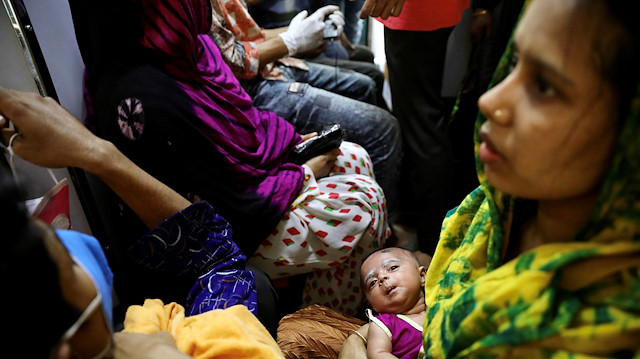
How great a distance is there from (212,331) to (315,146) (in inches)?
31.7

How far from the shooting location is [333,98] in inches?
66.5

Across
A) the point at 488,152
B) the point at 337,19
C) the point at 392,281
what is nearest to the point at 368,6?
the point at 337,19

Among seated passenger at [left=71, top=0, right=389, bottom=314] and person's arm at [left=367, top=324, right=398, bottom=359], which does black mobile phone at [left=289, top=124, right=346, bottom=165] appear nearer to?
seated passenger at [left=71, top=0, right=389, bottom=314]

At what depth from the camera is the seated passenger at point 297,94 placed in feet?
5.27

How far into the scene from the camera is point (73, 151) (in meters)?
0.94

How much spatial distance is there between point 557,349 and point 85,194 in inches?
47.1

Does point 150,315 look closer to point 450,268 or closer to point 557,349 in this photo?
point 450,268

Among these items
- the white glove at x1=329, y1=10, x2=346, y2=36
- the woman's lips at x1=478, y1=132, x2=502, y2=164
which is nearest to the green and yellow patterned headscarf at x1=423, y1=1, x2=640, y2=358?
the woman's lips at x1=478, y1=132, x2=502, y2=164

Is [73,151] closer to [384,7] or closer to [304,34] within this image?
[384,7]

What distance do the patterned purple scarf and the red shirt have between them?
58 centimetres

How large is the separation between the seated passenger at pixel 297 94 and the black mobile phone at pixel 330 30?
43 mm

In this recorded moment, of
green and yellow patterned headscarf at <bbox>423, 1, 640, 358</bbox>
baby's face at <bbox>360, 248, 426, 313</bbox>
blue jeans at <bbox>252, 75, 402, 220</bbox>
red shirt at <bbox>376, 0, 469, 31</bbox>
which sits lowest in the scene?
baby's face at <bbox>360, 248, 426, 313</bbox>

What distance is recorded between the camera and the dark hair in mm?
413

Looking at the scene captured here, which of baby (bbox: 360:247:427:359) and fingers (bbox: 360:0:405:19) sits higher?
fingers (bbox: 360:0:405:19)
